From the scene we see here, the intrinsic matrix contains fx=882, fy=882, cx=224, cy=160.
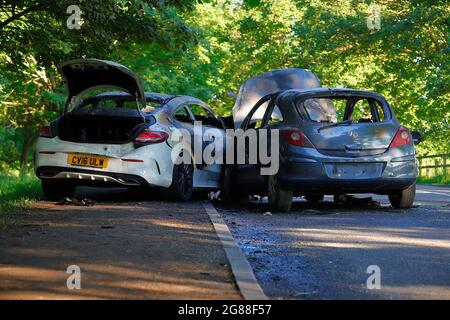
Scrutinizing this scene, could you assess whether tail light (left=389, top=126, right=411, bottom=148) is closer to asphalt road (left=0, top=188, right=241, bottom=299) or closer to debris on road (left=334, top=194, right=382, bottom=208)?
debris on road (left=334, top=194, right=382, bottom=208)

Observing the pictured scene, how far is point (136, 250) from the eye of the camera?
7.32 metres

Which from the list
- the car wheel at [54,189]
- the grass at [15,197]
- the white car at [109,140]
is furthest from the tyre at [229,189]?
the grass at [15,197]

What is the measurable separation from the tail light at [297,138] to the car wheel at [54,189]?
328 cm

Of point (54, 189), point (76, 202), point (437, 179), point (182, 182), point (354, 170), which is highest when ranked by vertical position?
point (437, 179)

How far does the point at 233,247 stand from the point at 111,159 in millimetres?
4639

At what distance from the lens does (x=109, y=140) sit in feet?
39.7

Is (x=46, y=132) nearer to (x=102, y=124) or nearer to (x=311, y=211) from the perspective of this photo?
(x=102, y=124)

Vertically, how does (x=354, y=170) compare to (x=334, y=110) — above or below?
below

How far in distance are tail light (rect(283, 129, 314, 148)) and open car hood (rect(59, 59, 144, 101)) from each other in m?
2.21

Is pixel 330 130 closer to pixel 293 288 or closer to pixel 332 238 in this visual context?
pixel 332 238

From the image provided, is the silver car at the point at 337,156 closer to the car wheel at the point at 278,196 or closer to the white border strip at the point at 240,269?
the car wheel at the point at 278,196

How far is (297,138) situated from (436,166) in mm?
29241

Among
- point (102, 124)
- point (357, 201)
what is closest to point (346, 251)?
point (102, 124)

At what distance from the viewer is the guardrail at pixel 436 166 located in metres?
37.1
